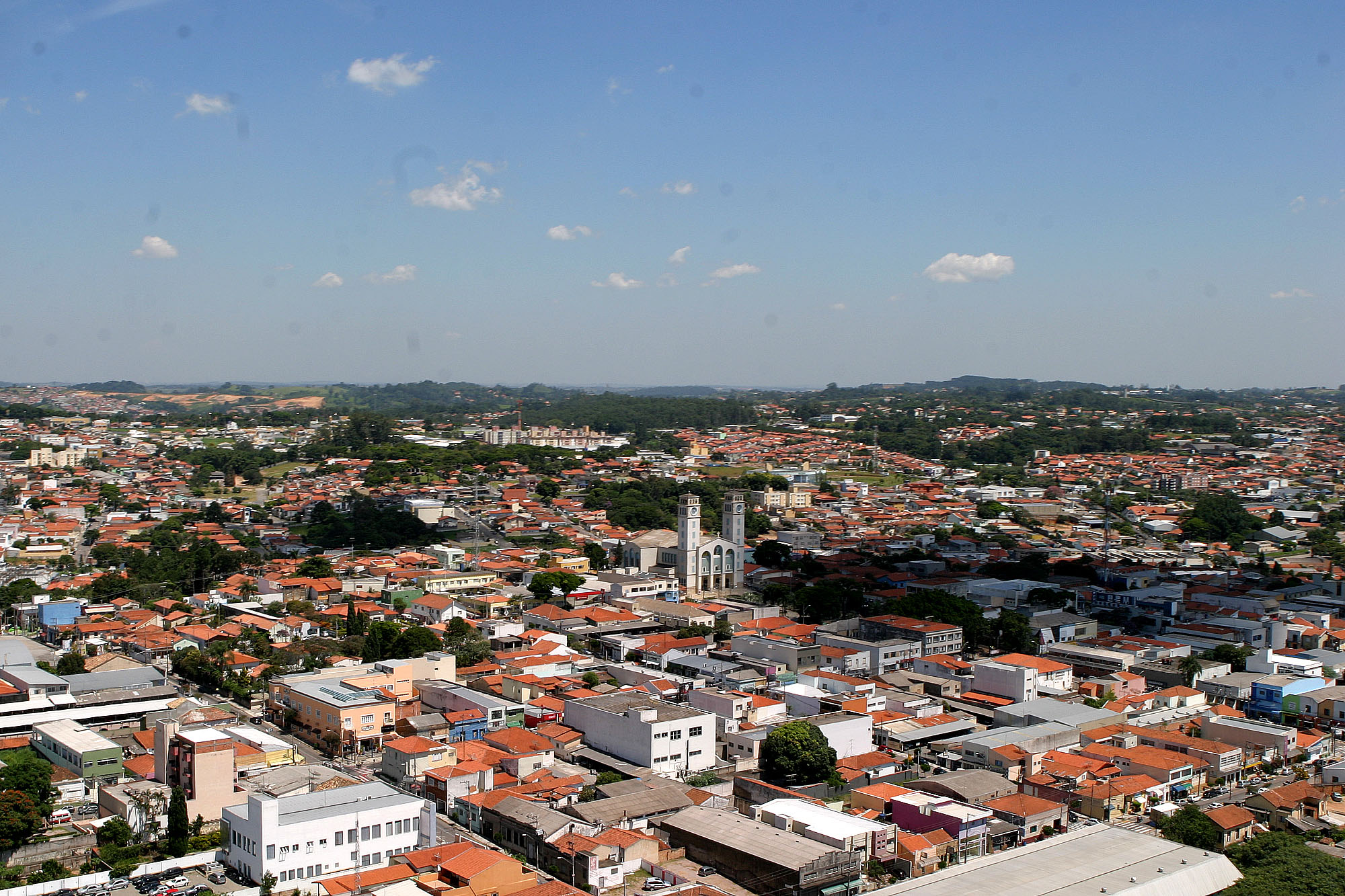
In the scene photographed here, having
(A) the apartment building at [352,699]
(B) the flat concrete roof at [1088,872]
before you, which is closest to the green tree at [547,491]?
(A) the apartment building at [352,699]

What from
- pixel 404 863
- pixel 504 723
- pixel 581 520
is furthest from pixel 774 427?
pixel 404 863

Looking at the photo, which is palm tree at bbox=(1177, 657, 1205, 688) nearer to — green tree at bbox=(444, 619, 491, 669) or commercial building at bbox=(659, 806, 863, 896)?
commercial building at bbox=(659, 806, 863, 896)

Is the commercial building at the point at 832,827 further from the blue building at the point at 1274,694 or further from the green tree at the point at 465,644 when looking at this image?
the blue building at the point at 1274,694

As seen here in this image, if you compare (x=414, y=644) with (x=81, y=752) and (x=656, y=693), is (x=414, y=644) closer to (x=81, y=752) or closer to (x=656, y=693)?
(x=656, y=693)

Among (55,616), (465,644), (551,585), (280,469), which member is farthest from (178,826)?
(280,469)

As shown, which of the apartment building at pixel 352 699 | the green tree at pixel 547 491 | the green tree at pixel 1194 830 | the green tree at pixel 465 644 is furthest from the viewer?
the green tree at pixel 547 491

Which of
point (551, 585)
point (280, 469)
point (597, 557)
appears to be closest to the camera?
point (551, 585)
